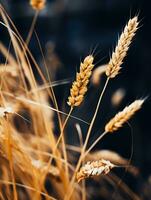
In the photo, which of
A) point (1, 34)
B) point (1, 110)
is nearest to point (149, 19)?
point (1, 34)

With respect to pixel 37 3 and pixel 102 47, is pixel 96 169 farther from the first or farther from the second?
pixel 102 47

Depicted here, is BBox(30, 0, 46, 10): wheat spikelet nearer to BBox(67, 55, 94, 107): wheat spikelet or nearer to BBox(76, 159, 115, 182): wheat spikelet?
BBox(67, 55, 94, 107): wheat spikelet

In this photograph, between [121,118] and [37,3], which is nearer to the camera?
[121,118]

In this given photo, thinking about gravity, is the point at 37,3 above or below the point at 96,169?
above

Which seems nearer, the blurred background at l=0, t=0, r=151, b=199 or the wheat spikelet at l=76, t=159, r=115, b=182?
the wheat spikelet at l=76, t=159, r=115, b=182

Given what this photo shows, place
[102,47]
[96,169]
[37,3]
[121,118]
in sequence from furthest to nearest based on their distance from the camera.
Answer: [102,47] < [37,3] < [121,118] < [96,169]

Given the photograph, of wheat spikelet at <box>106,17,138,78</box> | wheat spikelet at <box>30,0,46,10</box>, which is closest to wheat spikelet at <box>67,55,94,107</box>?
wheat spikelet at <box>106,17,138,78</box>

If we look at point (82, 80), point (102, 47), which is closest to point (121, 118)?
point (82, 80)
